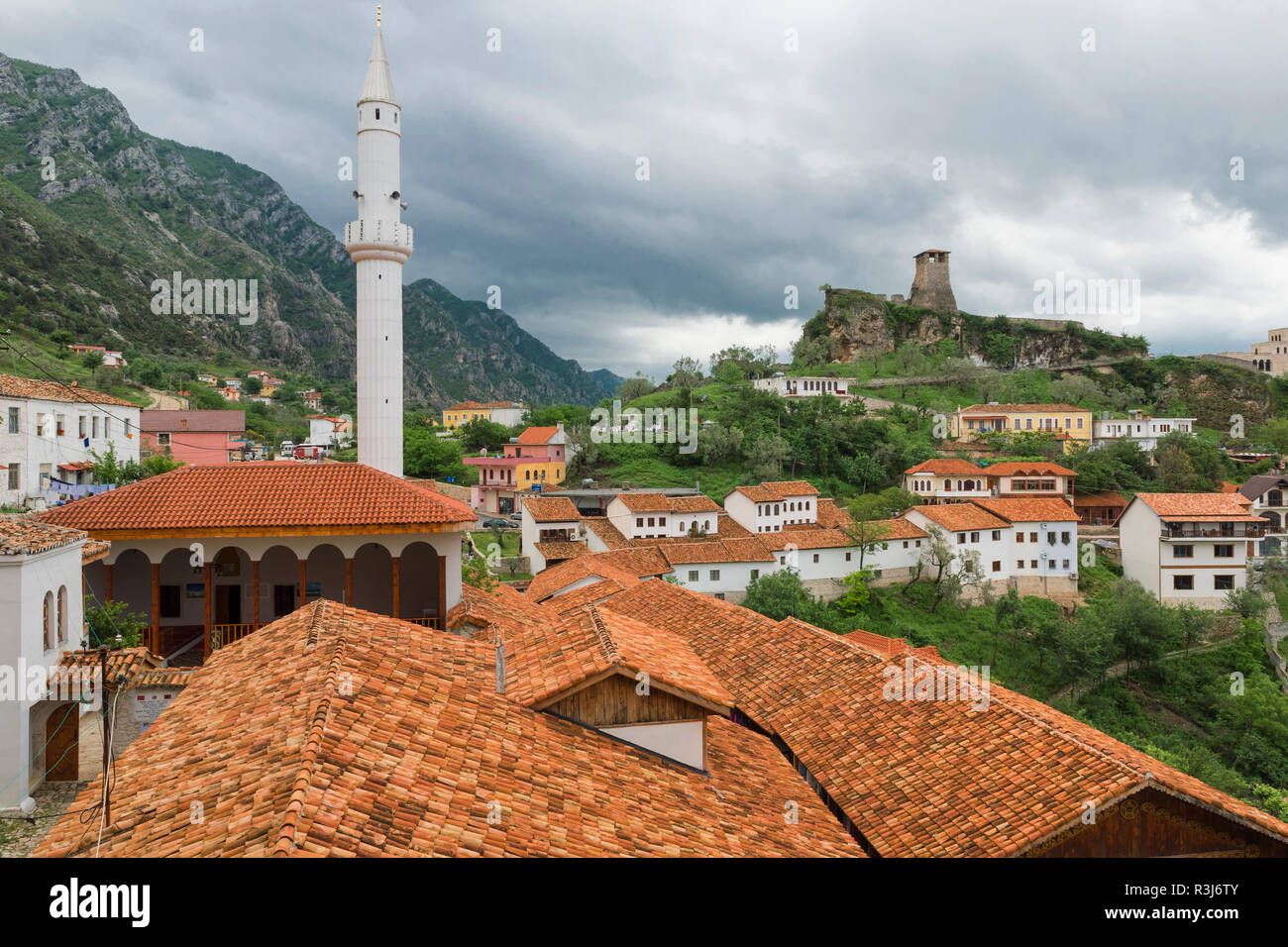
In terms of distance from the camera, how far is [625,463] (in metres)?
63.1

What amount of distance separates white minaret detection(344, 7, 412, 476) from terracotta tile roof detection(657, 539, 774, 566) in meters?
17.5

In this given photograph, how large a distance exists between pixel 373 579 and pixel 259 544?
3.20 metres

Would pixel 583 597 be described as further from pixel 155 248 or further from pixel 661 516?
pixel 155 248

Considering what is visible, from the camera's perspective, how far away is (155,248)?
103 m

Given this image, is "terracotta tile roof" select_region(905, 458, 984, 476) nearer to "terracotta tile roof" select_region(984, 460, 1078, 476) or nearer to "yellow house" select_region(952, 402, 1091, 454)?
"terracotta tile roof" select_region(984, 460, 1078, 476)

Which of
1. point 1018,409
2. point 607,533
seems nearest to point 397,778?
point 607,533

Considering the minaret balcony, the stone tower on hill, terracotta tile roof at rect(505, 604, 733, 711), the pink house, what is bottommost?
terracotta tile roof at rect(505, 604, 733, 711)

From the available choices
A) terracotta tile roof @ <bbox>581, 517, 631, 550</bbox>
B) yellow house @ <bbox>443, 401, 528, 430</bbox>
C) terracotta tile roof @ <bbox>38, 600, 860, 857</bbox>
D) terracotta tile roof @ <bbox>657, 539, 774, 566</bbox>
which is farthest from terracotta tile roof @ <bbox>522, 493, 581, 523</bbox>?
yellow house @ <bbox>443, 401, 528, 430</bbox>

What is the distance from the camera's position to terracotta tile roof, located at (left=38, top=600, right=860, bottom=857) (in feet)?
15.2

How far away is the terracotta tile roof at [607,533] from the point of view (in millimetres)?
39981

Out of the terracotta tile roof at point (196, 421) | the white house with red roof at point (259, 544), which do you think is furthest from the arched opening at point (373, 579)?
the terracotta tile roof at point (196, 421)

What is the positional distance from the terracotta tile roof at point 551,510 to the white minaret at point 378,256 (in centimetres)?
1883

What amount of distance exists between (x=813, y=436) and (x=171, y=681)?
5875 cm

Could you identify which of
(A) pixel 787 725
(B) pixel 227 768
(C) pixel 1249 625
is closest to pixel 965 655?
(C) pixel 1249 625
